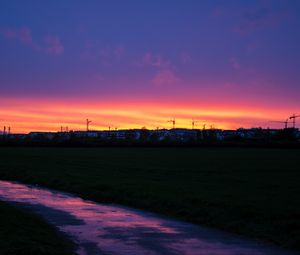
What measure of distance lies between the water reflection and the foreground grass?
0.50 m

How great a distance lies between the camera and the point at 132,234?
1588 centimetres

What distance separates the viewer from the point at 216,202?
70.9 feet

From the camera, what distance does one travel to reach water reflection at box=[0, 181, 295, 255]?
534 inches

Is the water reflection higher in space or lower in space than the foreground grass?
lower

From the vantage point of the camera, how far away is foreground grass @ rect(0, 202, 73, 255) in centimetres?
1230

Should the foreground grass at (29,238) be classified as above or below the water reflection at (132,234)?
above

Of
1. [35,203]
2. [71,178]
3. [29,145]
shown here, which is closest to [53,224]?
[35,203]

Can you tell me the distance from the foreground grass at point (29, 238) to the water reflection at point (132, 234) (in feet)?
1.63

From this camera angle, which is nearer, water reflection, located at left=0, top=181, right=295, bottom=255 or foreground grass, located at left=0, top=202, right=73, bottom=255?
foreground grass, located at left=0, top=202, right=73, bottom=255

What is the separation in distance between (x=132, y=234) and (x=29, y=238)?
3.25 m

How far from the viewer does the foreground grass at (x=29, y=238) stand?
484 inches

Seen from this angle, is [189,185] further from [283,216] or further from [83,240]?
[83,240]

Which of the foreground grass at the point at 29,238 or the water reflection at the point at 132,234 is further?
the water reflection at the point at 132,234

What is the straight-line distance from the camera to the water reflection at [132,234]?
1357 centimetres
